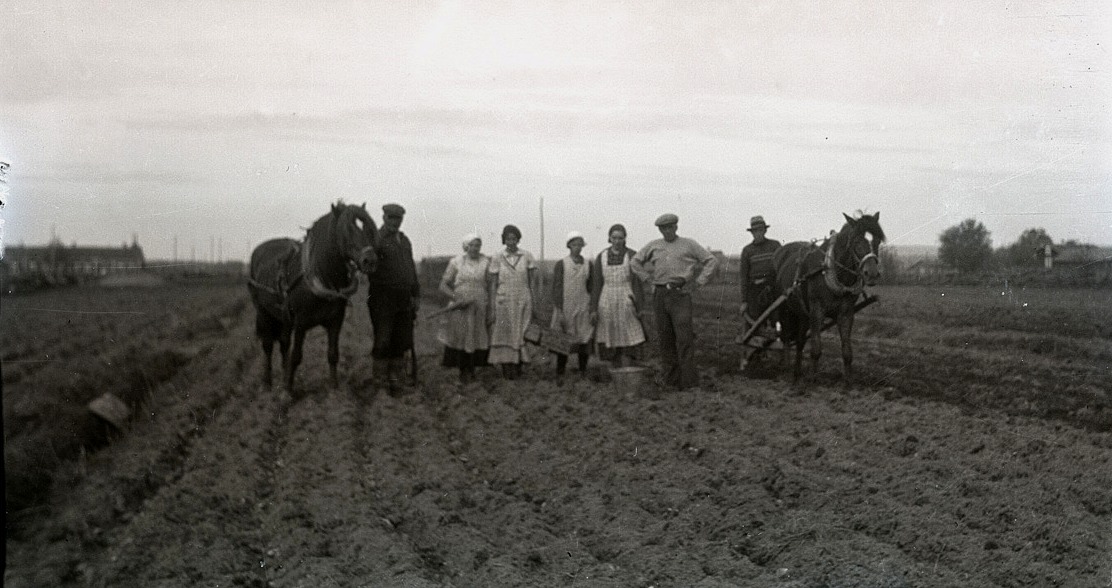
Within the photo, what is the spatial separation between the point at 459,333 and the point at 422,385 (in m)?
0.66

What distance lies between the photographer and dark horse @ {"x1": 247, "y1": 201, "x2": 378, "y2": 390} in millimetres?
6695

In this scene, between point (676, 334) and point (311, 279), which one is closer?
point (311, 279)

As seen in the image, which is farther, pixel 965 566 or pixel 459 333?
pixel 459 333

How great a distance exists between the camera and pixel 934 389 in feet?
22.0

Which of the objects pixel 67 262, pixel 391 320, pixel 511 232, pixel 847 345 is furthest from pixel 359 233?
A: pixel 67 262

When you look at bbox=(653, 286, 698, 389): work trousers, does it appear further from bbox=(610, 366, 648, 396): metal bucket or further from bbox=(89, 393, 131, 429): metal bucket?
bbox=(89, 393, 131, 429): metal bucket

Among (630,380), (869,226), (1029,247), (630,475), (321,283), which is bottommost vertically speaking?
(630,475)

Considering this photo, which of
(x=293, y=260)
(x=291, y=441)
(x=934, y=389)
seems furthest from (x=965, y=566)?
(x=293, y=260)

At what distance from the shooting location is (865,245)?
22.4 ft

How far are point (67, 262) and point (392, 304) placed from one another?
4.91 metres

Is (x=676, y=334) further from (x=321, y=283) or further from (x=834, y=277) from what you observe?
(x=321, y=283)

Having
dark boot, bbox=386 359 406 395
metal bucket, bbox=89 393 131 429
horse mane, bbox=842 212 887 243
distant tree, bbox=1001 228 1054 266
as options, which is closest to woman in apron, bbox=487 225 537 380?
dark boot, bbox=386 359 406 395

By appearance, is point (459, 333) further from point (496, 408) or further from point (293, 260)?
point (293, 260)

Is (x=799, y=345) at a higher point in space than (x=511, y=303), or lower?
lower
